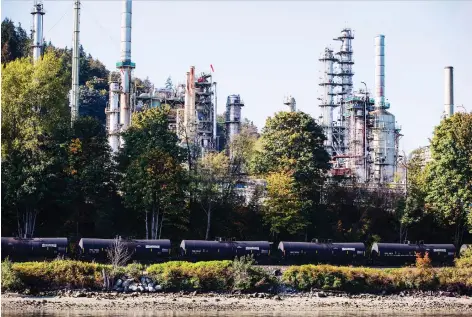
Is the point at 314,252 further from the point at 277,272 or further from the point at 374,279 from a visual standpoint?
the point at 374,279

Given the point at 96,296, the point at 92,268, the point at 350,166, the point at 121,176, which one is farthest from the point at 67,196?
the point at 350,166

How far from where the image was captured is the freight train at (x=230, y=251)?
45.4 m

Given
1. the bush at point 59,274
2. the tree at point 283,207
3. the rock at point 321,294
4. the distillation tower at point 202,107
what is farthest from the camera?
the distillation tower at point 202,107

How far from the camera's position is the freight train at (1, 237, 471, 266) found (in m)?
45.4

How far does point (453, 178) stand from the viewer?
58156 millimetres

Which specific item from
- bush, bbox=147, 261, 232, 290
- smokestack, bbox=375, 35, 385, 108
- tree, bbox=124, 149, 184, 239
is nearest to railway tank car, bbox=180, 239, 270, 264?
bush, bbox=147, 261, 232, 290

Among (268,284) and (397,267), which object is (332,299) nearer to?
(268,284)

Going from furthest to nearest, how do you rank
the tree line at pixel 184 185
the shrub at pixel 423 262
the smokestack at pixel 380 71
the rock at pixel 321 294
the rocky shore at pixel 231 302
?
1. the smokestack at pixel 380 71
2. the tree line at pixel 184 185
3. the shrub at pixel 423 262
4. the rock at pixel 321 294
5. the rocky shore at pixel 231 302

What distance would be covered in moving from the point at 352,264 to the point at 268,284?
9.72 meters

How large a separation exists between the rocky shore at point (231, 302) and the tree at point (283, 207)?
12.4 m

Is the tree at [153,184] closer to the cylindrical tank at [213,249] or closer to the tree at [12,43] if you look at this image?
the cylindrical tank at [213,249]

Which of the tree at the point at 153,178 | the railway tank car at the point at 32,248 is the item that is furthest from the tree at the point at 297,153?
the railway tank car at the point at 32,248

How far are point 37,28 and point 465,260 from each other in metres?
50.7

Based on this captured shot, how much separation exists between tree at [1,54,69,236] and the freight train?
19.3 ft
